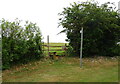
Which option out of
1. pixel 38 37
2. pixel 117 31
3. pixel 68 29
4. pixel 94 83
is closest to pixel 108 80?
pixel 94 83

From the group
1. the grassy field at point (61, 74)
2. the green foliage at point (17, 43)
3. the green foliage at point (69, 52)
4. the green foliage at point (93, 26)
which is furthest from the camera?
the green foliage at point (69, 52)

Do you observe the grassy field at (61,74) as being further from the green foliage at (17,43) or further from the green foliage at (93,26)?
the green foliage at (93,26)

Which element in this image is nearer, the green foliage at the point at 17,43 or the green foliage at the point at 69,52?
the green foliage at the point at 17,43

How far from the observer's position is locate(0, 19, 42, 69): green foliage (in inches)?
279

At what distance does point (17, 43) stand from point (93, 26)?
5.42m

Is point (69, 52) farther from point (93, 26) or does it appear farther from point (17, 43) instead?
point (17, 43)

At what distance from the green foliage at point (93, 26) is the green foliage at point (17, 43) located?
9.93 ft

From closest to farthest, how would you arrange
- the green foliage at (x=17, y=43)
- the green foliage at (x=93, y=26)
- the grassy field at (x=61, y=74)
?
1. the grassy field at (x=61, y=74)
2. the green foliage at (x=17, y=43)
3. the green foliage at (x=93, y=26)

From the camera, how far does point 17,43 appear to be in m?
7.62

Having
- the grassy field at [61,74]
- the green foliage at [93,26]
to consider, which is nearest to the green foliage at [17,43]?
the grassy field at [61,74]

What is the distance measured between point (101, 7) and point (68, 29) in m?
2.88

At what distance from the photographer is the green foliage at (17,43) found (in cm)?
710

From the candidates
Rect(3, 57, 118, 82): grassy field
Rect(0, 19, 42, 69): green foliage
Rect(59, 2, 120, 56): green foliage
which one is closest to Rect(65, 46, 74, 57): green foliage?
Rect(59, 2, 120, 56): green foliage

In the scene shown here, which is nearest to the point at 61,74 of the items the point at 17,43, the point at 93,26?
the point at 17,43
